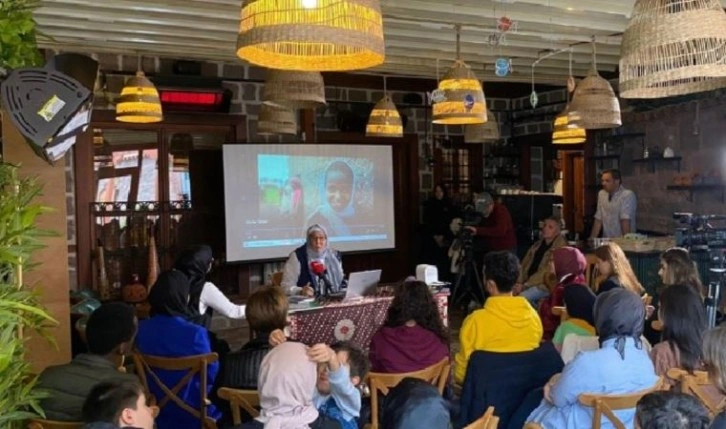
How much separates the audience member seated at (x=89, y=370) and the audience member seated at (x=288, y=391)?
476 mm

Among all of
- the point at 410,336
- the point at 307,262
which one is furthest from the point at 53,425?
the point at 307,262

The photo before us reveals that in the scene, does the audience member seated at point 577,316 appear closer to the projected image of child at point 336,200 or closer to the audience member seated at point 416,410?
the audience member seated at point 416,410

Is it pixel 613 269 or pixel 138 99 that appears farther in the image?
pixel 138 99

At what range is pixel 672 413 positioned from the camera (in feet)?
6.49

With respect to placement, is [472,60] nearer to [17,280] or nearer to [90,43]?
[90,43]

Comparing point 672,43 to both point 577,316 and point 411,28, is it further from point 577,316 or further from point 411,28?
point 411,28

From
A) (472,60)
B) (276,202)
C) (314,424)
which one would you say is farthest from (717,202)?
(314,424)

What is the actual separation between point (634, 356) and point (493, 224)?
5.18m

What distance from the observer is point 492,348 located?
10.6 feet

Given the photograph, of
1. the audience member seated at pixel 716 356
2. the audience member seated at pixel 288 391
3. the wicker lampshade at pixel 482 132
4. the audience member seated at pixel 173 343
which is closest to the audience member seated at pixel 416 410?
the audience member seated at pixel 288 391

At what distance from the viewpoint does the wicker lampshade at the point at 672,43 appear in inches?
92.1

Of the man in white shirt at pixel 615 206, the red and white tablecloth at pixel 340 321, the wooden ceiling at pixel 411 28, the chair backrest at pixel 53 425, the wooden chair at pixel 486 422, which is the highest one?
the wooden ceiling at pixel 411 28

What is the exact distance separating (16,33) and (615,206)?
651 cm

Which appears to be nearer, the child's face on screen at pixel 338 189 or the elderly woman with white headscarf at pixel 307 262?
the elderly woman with white headscarf at pixel 307 262
